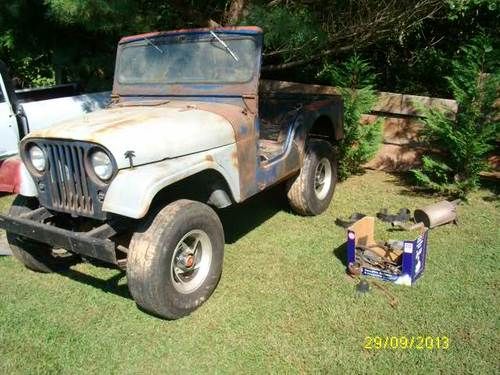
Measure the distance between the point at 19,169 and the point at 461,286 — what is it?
3215 mm

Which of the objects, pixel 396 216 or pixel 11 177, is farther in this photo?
pixel 396 216

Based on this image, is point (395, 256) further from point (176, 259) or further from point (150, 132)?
point (150, 132)

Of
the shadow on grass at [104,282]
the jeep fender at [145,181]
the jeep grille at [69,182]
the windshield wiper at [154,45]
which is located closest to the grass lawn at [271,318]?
the shadow on grass at [104,282]

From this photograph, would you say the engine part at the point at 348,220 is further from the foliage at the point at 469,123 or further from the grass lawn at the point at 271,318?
the foliage at the point at 469,123

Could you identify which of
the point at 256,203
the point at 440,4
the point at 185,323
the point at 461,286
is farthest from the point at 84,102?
the point at 461,286

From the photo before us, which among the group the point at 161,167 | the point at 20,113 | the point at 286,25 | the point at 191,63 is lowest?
the point at 20,113

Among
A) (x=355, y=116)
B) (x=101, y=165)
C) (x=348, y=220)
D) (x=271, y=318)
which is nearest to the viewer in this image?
(x=101, y=165)

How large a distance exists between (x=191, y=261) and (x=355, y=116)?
3271mm

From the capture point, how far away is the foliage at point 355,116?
5812 millimetres

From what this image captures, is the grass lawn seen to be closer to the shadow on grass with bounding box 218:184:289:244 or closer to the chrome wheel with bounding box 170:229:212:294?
the chrome wheel with bounding box 170:229:212:294

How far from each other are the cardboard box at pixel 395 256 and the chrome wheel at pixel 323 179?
45.1 inches

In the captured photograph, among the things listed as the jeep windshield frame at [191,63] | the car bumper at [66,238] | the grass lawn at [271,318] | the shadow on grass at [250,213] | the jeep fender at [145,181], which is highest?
the jeep windshield frame at [191,63]

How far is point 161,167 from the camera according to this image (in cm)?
300

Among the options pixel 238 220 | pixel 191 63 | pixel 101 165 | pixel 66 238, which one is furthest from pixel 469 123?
pixel 66 238
